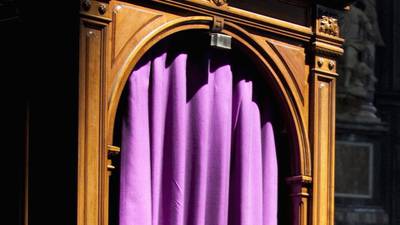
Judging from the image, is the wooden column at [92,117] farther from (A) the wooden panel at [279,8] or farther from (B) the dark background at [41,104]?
(A) the wooden panel at [279,8]

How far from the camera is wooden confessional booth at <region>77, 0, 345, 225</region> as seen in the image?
3023 millimetres

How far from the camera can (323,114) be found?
368 centimetres

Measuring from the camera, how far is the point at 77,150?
2973 millimetres

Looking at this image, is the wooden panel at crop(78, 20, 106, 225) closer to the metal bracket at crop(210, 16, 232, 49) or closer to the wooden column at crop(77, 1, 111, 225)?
the wooden column at crop(77, 1, 111, 225)

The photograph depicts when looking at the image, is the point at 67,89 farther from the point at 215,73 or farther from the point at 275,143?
the point at 275,143

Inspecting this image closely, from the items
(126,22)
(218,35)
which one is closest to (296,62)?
(218,35)

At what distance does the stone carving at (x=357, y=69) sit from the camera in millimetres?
10156

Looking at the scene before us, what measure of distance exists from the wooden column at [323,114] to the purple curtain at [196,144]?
0.53 feet

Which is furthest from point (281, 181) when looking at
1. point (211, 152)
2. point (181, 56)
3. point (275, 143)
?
point (181, 56)

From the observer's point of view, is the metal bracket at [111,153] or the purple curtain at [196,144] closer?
the metal bracket at [111,153]

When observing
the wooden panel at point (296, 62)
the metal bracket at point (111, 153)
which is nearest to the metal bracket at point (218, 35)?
the wooden panel at point (296, 62)

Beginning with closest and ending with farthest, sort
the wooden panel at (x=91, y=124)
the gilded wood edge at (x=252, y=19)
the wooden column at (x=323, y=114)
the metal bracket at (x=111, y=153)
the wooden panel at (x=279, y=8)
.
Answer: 1. the wooden panel at (x=91, y=124)
2. the metal bracket at (x=111, y=153)
3. the gilded wood edge at (x=252, y=19)
4. the wooden panel at (x=279, y=8)
5. the wooden column at (x=323, y=114)

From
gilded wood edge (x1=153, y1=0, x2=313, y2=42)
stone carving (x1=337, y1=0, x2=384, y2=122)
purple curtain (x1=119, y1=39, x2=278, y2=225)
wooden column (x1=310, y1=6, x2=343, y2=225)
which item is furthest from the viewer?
stone carving (x1=337, y1=0, x2=384, y2=122)

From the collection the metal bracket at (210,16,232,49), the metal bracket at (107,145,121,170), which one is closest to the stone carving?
the metal bracket at (210,16,232,49)
